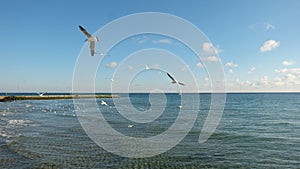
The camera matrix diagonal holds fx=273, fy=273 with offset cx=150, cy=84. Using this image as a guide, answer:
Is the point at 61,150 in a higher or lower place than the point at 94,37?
lower

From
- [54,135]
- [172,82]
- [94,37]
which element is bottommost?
[54,135]

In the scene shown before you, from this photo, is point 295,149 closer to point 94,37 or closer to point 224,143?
point 224,143

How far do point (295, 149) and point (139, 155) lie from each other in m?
12.1

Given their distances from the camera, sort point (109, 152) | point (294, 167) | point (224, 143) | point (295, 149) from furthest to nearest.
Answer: point (224, 143) → point (295, 149) → point (109, 152) → point (294, 167)

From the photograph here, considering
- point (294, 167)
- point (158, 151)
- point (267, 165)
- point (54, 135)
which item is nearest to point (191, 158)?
point (158, 151)

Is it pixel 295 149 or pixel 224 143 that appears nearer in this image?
pixel 295 149

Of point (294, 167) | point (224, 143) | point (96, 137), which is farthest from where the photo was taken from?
point (96, 137)

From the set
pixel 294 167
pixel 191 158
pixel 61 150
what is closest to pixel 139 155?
pixel 191 158

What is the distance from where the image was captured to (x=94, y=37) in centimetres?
1395

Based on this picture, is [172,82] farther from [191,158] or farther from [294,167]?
[294,167]

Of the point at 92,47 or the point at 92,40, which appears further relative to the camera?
the point at 92,40

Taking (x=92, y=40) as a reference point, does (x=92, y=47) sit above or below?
below

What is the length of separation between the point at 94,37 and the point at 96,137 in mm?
13264

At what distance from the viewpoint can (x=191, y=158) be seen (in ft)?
57.7
